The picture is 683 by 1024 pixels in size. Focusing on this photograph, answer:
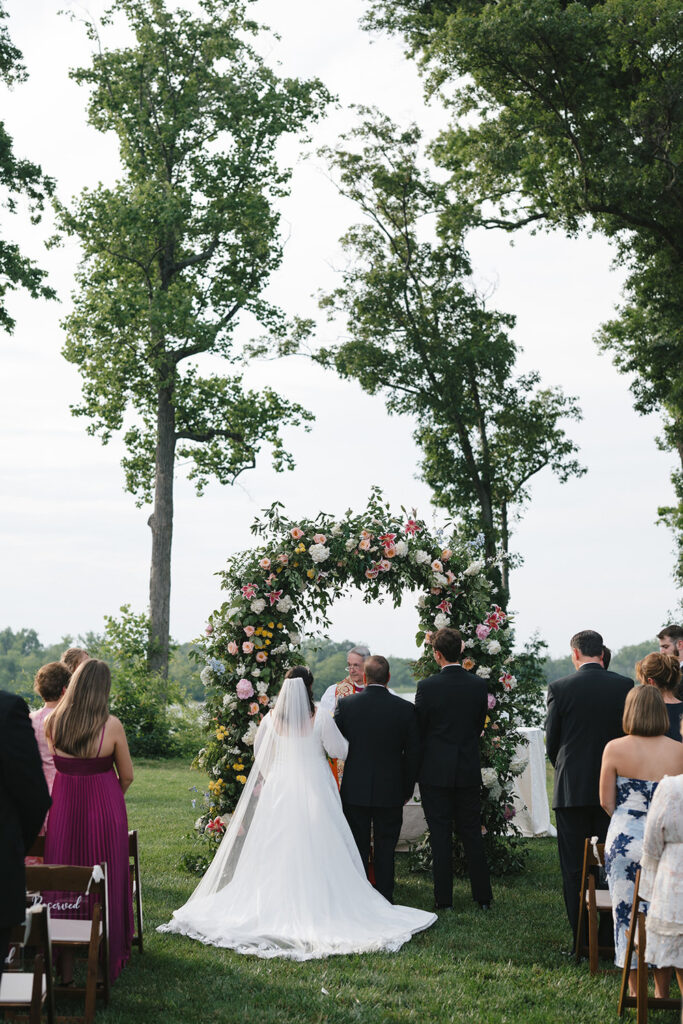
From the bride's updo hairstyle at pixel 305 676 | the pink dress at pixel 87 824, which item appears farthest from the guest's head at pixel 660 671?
the pink dress at pixel 87 824

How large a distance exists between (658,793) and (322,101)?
84.8 feet

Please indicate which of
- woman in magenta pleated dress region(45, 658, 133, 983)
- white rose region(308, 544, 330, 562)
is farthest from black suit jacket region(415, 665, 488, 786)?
woman in magenta pleated dress region(45, 658, 133, 983)

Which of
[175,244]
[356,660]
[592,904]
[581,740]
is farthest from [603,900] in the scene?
[175,244]

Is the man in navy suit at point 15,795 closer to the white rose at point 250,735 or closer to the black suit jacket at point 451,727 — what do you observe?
the black suit jacket at point 451,727

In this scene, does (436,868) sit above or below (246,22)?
below

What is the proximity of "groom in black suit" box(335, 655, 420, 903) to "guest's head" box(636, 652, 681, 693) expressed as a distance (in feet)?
7.27

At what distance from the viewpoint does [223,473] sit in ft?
87.7

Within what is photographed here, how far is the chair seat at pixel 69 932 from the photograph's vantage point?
5605 mm

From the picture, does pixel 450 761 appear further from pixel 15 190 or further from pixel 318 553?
pixel 15 190

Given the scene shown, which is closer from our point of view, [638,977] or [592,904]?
[638,977]

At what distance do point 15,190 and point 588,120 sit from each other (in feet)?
34.8

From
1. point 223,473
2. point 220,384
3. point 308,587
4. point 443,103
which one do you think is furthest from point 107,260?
point 308,587

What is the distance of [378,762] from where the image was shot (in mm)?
8031

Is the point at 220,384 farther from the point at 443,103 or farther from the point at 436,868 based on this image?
the point at 436,868
